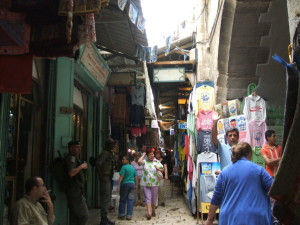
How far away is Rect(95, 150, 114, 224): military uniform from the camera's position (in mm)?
7047

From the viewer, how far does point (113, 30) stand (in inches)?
282

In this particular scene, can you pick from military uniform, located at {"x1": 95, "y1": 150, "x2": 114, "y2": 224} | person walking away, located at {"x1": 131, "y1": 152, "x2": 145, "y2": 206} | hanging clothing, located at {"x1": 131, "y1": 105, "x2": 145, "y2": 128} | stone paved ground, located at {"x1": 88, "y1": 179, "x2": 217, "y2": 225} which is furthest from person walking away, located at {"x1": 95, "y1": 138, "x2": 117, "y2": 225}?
hanging clothing, located at {"x1": 131, "y1": 105, "x2": 145, "y2": 128}

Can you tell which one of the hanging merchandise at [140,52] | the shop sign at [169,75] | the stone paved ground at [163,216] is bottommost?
the stone paved ground at [163,216]

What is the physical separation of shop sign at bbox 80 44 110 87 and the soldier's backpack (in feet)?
7.13

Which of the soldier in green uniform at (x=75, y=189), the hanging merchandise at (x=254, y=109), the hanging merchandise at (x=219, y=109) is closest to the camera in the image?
the soldier in green uniform at (x=75, y=189)

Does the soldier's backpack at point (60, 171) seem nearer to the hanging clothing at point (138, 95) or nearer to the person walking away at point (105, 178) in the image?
the person walking away at point (105, 178)

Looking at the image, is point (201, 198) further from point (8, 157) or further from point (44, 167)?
A: point (8, 157)

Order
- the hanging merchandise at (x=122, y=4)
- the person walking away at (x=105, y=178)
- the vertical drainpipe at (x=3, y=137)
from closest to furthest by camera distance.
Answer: the vertical drainpipe at (x=3, y=137)
the hanging merchandise at (x=122, y=4)
the person walking away at (x=105, y=178)

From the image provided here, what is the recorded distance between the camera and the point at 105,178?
23.5 feet

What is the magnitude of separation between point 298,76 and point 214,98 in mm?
6860

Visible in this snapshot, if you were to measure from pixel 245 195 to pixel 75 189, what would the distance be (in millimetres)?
3010

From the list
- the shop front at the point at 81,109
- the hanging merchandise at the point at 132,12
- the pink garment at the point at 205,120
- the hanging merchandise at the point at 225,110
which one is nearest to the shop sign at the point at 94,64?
the shop front at the point at 81,109

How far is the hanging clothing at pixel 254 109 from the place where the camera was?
670cm

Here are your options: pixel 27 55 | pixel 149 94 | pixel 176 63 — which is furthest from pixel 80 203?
pixel 176 63
